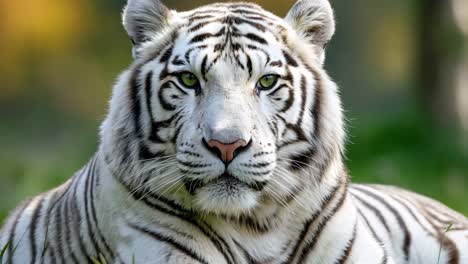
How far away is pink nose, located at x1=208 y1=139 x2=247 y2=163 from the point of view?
3357mm

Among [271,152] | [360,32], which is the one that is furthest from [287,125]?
[360,32]

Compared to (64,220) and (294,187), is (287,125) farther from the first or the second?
(64,220)

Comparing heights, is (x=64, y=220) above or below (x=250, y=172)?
below

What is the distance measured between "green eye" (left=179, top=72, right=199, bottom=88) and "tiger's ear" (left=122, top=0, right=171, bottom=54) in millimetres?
333

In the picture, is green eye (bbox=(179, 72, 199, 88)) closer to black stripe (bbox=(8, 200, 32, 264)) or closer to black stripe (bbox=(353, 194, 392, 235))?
black stripe (bbox=(8, 200, 32, 264))

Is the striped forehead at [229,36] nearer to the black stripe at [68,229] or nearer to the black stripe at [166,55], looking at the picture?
the black stripe at [166,55]

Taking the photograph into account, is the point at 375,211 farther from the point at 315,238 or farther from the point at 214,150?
the point at 214,150

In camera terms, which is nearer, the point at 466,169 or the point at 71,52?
the point at 466,169

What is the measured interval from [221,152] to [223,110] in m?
0.16

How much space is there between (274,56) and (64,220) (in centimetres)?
109

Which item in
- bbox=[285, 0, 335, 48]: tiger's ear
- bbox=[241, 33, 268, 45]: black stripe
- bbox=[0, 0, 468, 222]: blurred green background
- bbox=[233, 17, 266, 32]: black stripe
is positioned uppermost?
bbox=[285, 0, 335, 48]: tiger's ear

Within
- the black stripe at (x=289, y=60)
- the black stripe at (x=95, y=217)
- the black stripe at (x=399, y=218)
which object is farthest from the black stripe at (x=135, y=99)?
the black stripe at (x=399, y=218)

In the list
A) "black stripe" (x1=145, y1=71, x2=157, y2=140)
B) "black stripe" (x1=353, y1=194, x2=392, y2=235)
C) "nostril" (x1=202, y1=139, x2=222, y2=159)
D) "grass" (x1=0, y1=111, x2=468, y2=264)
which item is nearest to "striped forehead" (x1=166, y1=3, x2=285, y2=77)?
"black stripe" (x1=145, y1=71, x2=157, y2=140)

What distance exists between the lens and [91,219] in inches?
153
